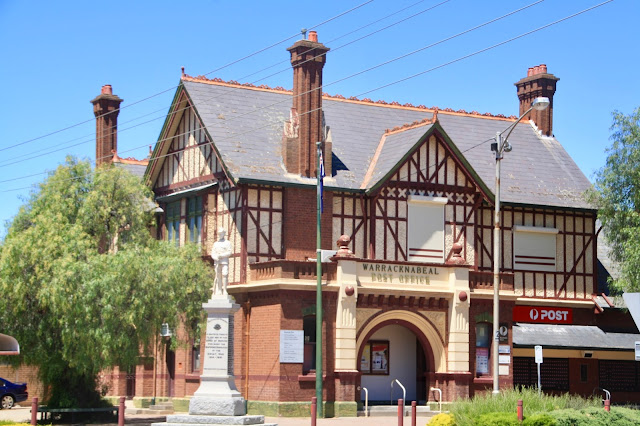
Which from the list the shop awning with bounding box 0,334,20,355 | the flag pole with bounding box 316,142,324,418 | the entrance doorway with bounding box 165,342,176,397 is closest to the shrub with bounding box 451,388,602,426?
the flag pole with bounding box 316,142,324,418

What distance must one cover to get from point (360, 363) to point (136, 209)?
977cm

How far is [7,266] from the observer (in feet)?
111

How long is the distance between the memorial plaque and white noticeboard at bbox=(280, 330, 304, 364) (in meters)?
8.21

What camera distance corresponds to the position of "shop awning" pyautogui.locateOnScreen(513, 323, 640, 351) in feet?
145

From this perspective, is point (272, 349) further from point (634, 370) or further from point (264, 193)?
point (634, 370)

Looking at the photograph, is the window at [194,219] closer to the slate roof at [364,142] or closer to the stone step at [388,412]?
the slate roof at [364,142]

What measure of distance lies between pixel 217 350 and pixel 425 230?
1547 cm

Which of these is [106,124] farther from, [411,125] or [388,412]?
[388,412]

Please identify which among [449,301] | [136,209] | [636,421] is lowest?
[636,421]

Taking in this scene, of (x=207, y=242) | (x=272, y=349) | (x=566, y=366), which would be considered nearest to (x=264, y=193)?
(x=207, y=242)

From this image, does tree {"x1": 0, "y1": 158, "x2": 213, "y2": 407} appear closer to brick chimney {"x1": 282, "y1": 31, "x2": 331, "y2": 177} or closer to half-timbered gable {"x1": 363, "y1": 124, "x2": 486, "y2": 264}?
brick chimney {"x1": 282, "y1": 31, "x2": 331, "y2": 177}

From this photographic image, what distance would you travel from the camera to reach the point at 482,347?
41.5 m

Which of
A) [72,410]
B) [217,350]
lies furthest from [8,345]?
[72,410]

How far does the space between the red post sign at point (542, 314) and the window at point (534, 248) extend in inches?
65.2
